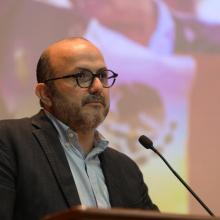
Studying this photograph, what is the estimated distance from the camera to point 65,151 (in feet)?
7.76

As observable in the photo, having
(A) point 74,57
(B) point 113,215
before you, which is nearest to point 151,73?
(A) point 74,57

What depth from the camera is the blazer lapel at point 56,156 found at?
2.21m

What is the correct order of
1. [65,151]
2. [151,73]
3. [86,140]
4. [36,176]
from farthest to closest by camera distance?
[151,73]
[86,140]
[65,151]
[36,176]

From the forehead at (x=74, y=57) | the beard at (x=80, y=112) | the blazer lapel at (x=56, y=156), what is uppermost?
the forehead at (x=74, y=57)

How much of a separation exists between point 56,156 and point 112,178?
0.29 m

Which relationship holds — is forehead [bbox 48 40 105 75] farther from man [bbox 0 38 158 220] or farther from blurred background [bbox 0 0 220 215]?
blurred background [bbox 0 0 220 215]

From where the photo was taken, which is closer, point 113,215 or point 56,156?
point 113,215

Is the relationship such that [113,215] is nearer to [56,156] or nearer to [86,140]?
[56,156]

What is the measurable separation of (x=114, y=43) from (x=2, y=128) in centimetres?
96

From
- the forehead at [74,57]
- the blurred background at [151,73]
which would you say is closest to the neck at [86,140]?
the forehead at [74,57]

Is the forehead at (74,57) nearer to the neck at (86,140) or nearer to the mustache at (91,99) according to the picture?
the mustache at (91,99)

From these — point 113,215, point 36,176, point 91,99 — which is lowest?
point 36,176

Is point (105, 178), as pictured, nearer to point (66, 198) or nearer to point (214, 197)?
point (66, 198)

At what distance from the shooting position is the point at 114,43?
3072 mm
